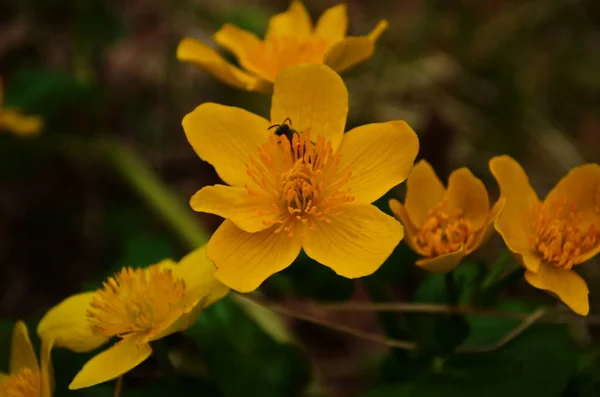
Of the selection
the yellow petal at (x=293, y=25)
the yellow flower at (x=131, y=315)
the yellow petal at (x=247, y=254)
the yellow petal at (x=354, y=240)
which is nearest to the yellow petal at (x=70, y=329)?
the yellow flower at (x=131, y=315)

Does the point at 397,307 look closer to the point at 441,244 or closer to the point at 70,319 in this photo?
the point at 441,244

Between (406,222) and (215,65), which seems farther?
(215,65)

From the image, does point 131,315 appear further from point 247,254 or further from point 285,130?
point 285,130

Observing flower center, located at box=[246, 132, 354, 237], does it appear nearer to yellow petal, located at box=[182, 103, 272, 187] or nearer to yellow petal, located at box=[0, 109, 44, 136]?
yellow petal, located at box=[182, 103, 272, 187]

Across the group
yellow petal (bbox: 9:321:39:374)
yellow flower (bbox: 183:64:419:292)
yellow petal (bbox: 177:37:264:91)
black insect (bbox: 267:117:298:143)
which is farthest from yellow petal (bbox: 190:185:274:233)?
yellow petal (bbox: 9:321:39:374)

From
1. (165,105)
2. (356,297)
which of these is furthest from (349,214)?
(165,105)

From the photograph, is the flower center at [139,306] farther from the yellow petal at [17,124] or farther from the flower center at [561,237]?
the yellow petal at [17,124]

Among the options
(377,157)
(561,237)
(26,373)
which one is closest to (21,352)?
(26,373)
